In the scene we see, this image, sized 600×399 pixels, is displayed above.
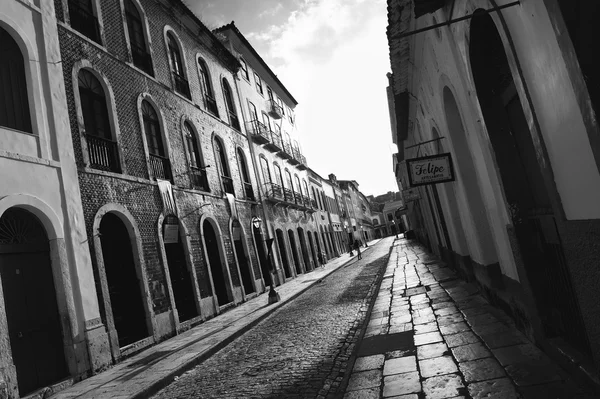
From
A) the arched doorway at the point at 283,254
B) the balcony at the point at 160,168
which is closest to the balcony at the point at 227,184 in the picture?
the balcony at the point at 160,168

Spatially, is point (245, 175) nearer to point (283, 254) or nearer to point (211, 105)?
point (211, 105)

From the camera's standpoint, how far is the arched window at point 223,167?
15.8m

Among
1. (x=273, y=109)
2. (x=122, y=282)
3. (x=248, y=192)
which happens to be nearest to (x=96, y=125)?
(x=122, y=282)

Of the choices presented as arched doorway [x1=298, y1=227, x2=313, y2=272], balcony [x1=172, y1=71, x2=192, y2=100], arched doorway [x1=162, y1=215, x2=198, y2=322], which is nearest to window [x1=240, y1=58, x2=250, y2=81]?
balcony [x1=172, y1=71, x2=192, y2=100]

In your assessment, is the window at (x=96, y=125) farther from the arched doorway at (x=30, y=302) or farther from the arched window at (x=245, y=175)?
the arched window at (x=245, y=175)

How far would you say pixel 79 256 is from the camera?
793 centimetres

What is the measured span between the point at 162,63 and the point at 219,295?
26.9ft

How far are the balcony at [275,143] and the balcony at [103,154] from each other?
40.5 ft

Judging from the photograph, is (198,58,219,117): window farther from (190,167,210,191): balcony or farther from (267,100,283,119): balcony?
(267,100,283,119): balcony

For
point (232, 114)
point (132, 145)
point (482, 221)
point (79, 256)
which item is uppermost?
point (232, 114)

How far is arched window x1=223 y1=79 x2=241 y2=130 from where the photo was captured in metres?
18.6

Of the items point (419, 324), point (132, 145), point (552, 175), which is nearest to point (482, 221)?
point (419, 324)

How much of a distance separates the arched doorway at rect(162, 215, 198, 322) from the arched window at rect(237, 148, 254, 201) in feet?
21.2

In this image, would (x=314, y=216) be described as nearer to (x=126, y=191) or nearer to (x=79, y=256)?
(x=126, y=191)
